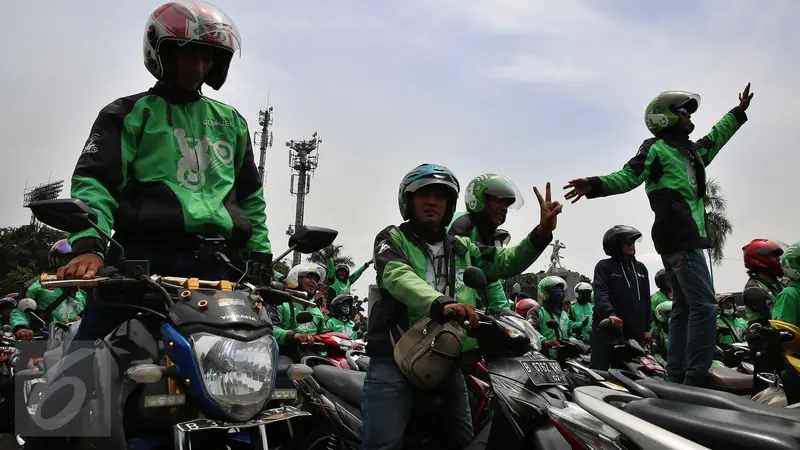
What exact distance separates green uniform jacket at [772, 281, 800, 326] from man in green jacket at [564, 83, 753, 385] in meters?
0.69

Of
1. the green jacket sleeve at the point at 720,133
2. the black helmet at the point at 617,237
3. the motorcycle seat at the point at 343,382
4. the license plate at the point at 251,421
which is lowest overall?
the motorcycle seat at the point at 343,382

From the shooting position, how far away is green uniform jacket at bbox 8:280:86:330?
908cm

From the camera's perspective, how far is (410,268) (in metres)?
3.66

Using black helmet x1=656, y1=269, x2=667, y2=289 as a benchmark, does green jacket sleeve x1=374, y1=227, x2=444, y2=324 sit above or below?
below

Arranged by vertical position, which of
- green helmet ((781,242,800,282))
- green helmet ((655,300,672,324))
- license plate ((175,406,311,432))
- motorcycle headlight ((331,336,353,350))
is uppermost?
green helmet ((781,242,800,282))

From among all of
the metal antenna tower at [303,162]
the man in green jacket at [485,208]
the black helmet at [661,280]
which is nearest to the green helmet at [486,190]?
the man in green jacket at [485,208]

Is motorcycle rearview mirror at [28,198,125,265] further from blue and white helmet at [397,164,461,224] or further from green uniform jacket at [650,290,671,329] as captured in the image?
Answer: green uniform jacket at [650,290,671,329]

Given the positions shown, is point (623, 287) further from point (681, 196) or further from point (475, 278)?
point (475, 278)

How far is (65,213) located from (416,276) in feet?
5.43

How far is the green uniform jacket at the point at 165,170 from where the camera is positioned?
312cm

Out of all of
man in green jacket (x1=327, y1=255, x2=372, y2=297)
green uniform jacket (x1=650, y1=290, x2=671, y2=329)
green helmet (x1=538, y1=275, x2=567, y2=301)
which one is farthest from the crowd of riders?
man in green jacket (x1=327, y1=255, x2=372, y2=297)

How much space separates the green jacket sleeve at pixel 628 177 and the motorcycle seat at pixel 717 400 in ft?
9.06

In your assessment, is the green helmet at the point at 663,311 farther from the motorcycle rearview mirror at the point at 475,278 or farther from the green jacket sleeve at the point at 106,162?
the green jacket sleeve at the point at 106,162

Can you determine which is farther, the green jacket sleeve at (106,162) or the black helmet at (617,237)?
the black helmet at (617,237)
